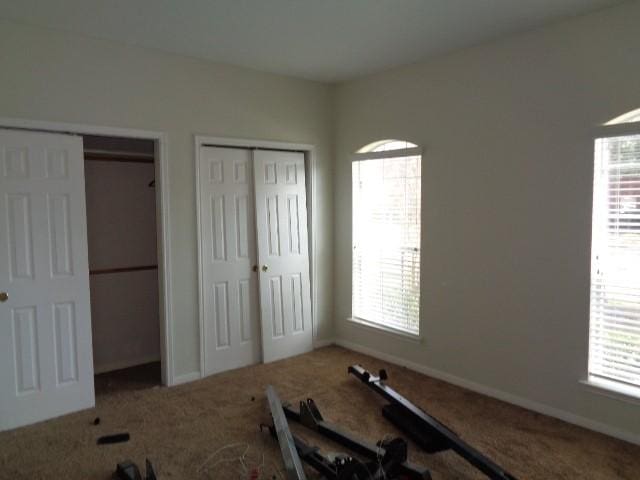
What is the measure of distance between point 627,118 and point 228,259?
10.8 feet

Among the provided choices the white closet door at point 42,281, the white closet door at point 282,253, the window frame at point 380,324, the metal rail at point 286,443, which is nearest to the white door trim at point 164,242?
the white closet door at point 42,281

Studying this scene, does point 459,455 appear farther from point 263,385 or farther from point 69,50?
point 69,50

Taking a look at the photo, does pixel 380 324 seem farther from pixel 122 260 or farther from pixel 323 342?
pixel 122 260

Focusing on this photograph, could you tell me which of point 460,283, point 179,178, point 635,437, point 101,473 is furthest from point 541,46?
point 101,473

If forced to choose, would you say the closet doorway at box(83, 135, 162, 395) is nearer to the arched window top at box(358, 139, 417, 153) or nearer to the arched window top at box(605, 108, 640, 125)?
A: the arched window top at box(358, 139, 417, 153)

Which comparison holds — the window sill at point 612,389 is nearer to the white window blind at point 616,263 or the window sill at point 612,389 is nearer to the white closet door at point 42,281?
the white window blind at point 616,263

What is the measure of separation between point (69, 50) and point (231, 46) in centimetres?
118

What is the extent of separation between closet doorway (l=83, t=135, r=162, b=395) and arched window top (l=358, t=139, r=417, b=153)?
2101mm

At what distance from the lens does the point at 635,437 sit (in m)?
3.02

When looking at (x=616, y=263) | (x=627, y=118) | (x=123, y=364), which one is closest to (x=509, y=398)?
(x=616, y=263)

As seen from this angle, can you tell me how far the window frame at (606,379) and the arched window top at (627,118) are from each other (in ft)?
0.04

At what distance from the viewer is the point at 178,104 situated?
403cm

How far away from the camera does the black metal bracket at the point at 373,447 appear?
100 inches

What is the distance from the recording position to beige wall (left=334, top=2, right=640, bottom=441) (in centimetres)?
317
